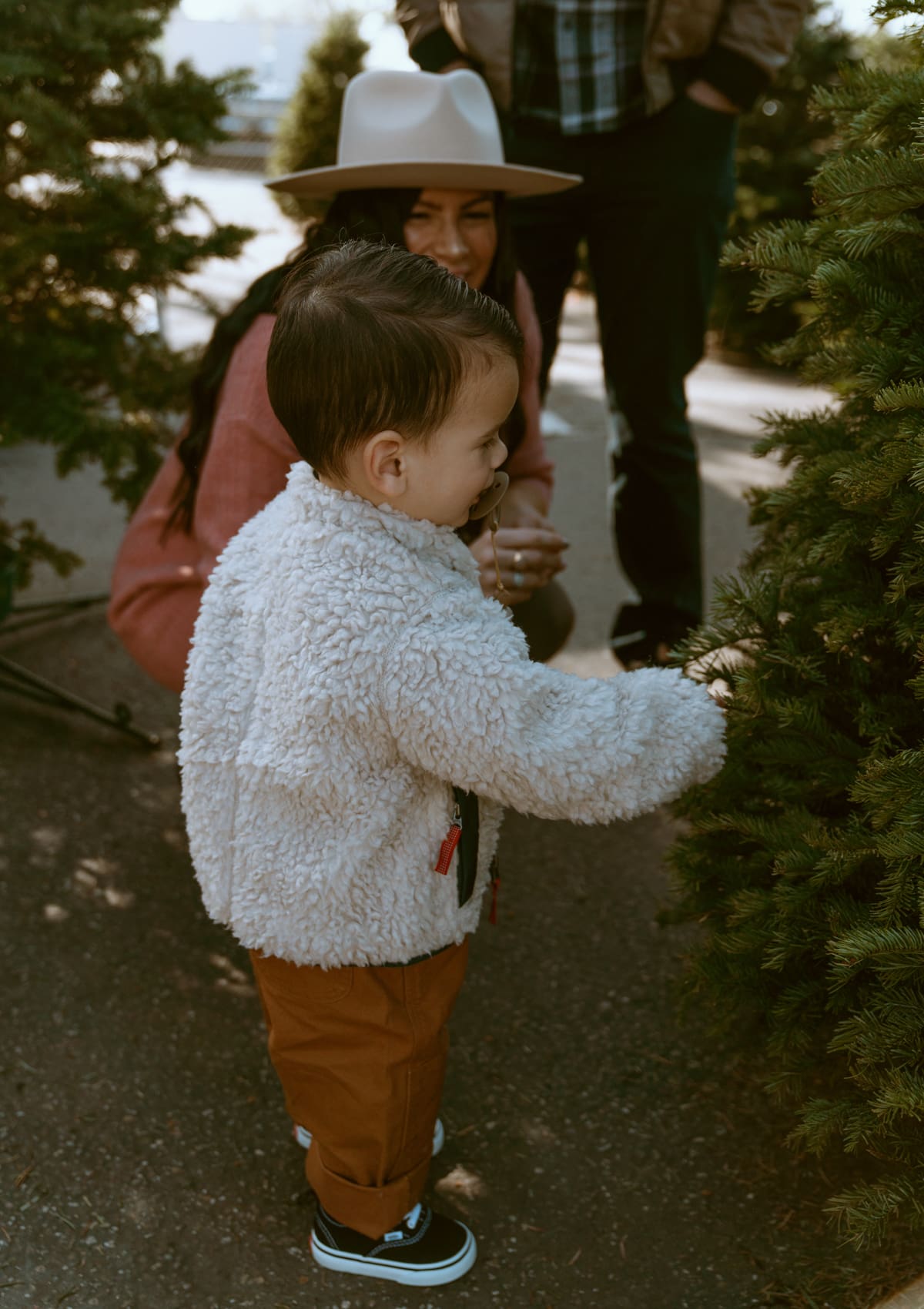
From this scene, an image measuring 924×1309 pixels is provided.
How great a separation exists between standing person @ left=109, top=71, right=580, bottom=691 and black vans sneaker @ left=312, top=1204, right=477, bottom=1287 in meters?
1.08

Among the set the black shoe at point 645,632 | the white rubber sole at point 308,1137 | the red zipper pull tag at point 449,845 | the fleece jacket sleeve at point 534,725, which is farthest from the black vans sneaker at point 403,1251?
the black shoe at point 645,632

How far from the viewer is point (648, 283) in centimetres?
312

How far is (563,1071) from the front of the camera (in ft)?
7.57

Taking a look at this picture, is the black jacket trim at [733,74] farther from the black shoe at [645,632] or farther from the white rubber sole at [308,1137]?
the white rubber sole at [308,1137]

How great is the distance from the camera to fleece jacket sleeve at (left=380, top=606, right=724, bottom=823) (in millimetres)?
1531

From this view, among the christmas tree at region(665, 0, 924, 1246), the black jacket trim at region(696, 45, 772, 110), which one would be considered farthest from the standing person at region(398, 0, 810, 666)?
the christmas tree at region(665, 0, 924, 1246)

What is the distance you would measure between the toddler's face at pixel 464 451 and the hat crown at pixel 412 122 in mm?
1072

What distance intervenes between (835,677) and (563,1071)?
980mm

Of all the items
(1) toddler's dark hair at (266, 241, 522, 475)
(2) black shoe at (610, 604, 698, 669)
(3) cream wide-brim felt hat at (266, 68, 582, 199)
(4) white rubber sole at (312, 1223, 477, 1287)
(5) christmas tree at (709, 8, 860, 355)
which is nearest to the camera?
(1) toddler's dark hair at (266, 241, 522, 475)

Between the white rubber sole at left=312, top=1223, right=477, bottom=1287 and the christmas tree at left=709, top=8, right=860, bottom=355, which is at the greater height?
the christmas tree at left=709, top=8, right=860, bottom=355

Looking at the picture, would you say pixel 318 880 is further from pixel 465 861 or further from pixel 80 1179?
pixel 80 1179

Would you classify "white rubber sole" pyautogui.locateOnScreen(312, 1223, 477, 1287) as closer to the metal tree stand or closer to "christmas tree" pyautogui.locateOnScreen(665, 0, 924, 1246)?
"christmas tree" pyautogui.locateOnScreen(665, 0, 924, 1246)

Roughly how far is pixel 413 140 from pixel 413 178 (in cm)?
9

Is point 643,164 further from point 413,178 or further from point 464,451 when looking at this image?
point 464,451
